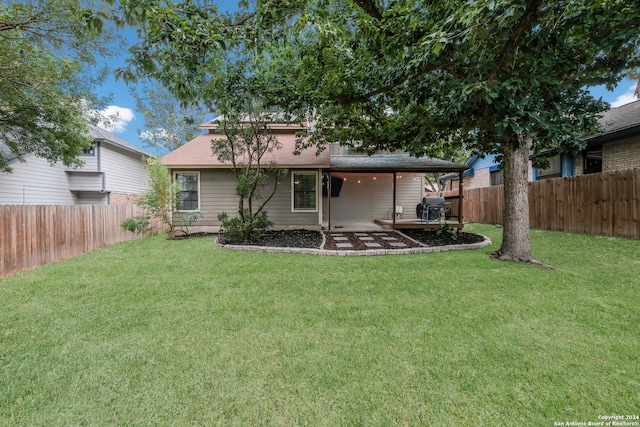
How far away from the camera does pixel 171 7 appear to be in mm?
2863

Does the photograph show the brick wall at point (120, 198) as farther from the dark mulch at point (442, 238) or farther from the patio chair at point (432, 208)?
the patio chair at point (432, 208)

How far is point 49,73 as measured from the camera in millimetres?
5945

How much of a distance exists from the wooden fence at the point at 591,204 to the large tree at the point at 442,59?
9.17 feet

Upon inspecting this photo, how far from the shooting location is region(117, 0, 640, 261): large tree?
3.09 meters

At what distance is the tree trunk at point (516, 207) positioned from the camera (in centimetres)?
517

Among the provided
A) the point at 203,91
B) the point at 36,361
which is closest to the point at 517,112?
the point at 203,91

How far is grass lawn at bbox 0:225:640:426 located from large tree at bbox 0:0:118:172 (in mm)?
4167

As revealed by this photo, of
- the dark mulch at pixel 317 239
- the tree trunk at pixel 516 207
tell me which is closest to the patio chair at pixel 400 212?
the dark mulch at pixel 317 239

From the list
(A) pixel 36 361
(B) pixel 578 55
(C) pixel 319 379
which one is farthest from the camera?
(B) pixel 578 55

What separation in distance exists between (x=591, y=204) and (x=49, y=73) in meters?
14.1

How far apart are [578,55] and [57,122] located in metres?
12.0

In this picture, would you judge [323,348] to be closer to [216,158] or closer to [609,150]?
[216,158]

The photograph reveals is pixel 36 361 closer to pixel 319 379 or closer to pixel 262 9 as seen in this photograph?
pixel 319 379

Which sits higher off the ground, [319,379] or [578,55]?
[578,55]
